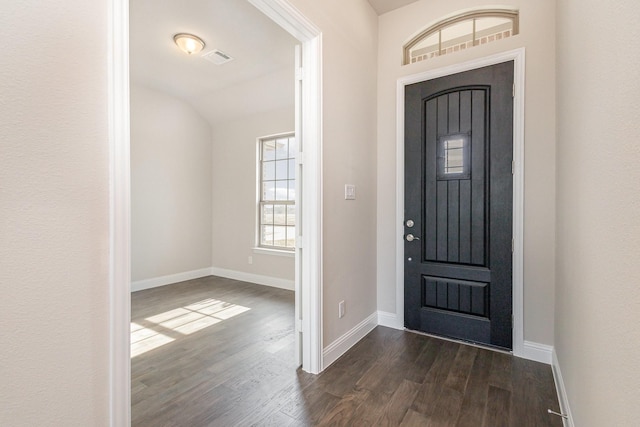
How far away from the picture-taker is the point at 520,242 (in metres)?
2.36

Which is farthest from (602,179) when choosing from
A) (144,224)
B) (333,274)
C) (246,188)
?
(144,224)

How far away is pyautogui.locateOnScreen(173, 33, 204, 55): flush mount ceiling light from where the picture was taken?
10.1 ft

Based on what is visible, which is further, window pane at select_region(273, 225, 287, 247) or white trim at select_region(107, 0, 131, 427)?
window pane at select_region(273, 225, 287, 247)

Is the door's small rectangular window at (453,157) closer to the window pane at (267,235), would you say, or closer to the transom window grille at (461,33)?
the transom window grille at (461,33)

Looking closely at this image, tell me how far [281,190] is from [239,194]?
80 centimetres

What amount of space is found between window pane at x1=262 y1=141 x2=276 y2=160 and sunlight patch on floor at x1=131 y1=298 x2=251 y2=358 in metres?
2.34

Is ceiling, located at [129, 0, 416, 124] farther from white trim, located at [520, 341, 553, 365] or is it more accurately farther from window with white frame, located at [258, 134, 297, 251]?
white trim, located at [520, 341, 553, 365]

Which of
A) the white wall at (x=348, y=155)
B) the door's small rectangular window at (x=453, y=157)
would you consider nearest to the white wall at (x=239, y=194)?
the white wall at (x=348, y=155)

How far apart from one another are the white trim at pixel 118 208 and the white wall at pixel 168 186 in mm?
3703

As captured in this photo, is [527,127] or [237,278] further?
[237,278]

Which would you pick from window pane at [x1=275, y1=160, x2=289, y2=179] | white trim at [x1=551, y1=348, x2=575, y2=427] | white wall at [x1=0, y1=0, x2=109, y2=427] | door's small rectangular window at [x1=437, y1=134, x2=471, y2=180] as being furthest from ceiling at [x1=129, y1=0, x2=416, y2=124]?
white trim at [x1=551, y1=348, x2=575, y2=427]

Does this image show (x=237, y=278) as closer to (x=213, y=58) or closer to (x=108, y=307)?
(x=213, y=58)

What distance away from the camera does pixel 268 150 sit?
16.0ft

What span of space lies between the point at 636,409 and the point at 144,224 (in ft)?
16.6
